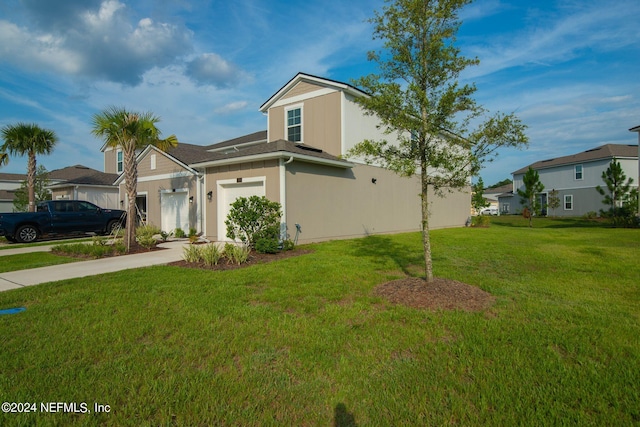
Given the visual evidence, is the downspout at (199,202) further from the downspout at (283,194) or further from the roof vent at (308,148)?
the downspout at (283,194)

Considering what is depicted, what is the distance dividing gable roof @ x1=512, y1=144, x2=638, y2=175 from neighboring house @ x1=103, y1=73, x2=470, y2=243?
2590cm

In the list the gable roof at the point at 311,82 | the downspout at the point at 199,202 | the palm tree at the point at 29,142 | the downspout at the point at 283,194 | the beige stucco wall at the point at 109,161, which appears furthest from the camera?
the beige stucco wall at the point at 109,161

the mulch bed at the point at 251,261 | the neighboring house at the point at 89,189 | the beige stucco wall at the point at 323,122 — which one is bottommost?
the mulch bed at the point at 251,261

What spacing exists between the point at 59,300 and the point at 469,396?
563 cm

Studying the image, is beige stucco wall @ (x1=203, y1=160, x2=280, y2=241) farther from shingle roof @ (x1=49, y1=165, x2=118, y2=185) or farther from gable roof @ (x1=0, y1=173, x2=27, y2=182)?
gable roof @ (x1=0, y1=173, x2=27, y2=182)

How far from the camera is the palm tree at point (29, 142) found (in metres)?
18.0

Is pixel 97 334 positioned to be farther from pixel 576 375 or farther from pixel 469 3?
pixel 469 3

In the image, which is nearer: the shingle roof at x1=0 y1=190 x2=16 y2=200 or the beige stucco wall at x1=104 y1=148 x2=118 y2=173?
the beige stucco wall at x1=104 y1=148 x2=118 y2=173

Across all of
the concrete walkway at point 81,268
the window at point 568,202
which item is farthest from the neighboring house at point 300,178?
the window at point 568,202

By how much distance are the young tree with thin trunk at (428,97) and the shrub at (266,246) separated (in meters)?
4.64

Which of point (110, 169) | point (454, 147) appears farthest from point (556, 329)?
point (110, 169)

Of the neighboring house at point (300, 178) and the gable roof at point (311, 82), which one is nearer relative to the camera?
the neighboring house at point (300, 178)

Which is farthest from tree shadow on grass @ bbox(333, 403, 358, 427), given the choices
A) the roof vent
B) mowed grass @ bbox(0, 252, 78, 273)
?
the roof vent

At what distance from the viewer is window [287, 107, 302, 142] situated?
14.1 meters
